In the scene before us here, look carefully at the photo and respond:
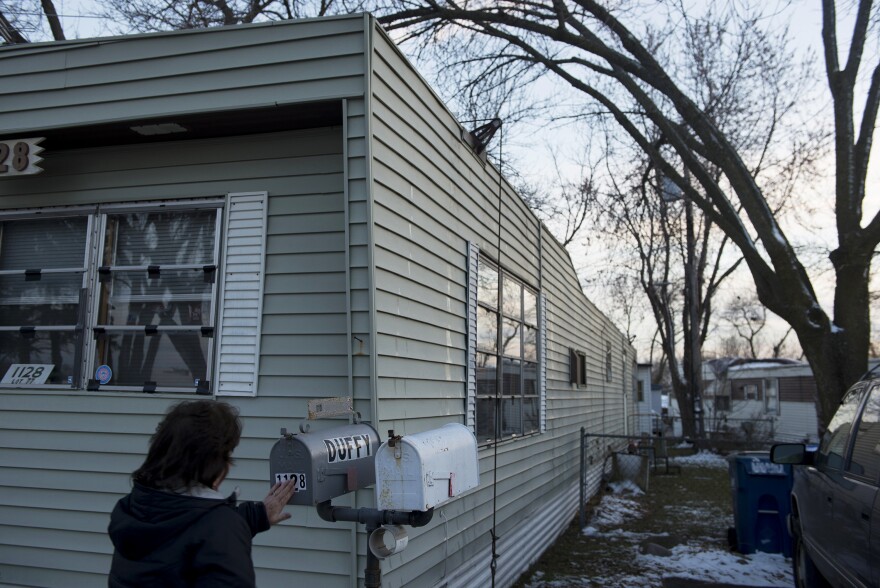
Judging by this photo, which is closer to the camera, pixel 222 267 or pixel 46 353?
pixel 222 267

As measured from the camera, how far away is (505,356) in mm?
6680

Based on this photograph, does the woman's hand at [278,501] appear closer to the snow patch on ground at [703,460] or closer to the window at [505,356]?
the window at [505,356]

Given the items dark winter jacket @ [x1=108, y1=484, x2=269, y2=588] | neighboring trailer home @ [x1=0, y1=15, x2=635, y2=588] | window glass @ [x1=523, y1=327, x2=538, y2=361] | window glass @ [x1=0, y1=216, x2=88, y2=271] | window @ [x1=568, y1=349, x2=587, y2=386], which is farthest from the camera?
window @ [x1=568, y1=349, x2=587, y2=386]

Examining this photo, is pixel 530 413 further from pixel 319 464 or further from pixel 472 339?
pixel 319 464

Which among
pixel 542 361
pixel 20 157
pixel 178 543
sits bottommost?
pixel 178 543

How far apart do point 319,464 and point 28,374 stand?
9.55ft

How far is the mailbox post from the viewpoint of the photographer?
9.11ft

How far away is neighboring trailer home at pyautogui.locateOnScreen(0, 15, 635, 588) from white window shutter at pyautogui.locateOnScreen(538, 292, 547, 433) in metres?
2.96

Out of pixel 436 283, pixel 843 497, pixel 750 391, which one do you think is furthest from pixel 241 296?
pixel 750 391

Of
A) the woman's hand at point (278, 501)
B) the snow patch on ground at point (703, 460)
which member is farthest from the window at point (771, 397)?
the woman's hand at point (278, 501)

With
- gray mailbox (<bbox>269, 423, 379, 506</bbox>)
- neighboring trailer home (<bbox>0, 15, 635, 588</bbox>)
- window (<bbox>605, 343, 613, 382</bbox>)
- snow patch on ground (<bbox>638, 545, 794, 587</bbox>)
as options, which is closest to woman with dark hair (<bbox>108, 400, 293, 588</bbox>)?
gray mailbox (<bbox>269, 423, 379, 506</bbox>)

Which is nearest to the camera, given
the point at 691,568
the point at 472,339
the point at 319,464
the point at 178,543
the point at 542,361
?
the point at 178,543

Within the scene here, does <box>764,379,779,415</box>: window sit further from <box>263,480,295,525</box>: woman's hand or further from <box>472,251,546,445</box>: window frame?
<box>263,480,295,525</box>: woman's hand

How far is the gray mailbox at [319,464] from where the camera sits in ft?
9.02
